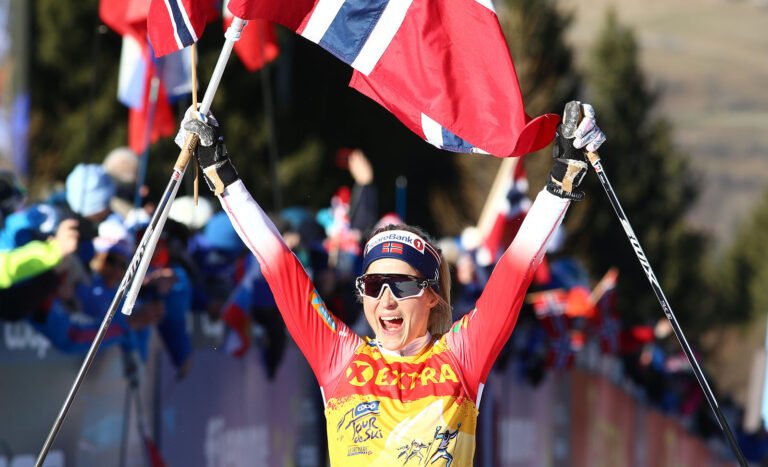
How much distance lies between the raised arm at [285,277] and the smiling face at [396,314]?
162 mm

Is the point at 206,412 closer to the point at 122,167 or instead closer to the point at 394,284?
the point at 122,167

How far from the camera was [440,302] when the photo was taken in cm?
591

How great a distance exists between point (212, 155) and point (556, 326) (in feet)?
29.5

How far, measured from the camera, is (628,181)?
138 ft

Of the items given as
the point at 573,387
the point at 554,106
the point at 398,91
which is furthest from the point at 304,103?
the point at 398,91

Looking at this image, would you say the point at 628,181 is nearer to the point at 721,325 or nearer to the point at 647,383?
the point at 721,325

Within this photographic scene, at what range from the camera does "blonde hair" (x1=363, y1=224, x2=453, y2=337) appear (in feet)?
19.4

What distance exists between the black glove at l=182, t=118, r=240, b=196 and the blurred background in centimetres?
180

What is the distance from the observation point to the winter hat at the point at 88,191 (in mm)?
8609

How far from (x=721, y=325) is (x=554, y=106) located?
17.3 m

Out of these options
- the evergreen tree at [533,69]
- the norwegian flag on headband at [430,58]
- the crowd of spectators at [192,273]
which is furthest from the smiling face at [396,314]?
the evergreen tree at [533,69]

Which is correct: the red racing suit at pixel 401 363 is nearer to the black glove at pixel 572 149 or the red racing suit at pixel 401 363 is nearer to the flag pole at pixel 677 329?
the black glove at pixel 572 149

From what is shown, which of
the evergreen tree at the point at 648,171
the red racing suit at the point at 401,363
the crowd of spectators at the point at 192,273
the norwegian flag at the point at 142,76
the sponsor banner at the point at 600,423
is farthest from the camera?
the evergreen tree at the point at 648,171

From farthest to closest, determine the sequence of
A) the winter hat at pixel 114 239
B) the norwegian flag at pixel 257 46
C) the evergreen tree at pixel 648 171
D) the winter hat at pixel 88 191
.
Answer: the evergreen tree at pixel 648 171
the norwegian flag at pixel 257 46
the winter hat at pixel 88 191
the winter hat at pixel 114 239
